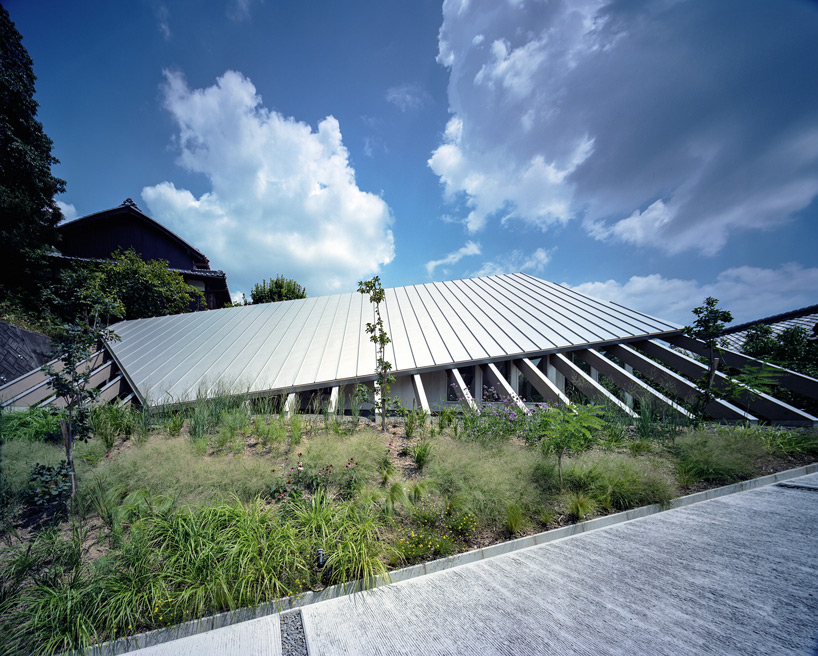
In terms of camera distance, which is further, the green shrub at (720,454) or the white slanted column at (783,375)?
the white slanted column at (783,375)

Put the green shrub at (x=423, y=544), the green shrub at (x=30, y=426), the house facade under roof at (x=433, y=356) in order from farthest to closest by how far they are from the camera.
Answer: the house facade under roof at (x=433, y=356) → the green shrub at (x=30, y=426) → the green shrub at (x=423, y=544)

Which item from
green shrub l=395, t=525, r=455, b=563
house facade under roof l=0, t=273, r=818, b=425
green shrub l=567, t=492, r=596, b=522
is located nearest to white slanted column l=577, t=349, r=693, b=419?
house facade under roof l=0, t=273, r=818, b=425

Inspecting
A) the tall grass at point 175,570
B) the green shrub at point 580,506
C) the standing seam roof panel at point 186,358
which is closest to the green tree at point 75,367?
the tall grass at point 175,570

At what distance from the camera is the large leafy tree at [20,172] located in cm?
1236

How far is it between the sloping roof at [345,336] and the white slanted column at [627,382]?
0.43 metres

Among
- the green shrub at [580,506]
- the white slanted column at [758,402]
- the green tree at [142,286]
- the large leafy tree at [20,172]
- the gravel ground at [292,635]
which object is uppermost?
the large leafy tree at [20,172]

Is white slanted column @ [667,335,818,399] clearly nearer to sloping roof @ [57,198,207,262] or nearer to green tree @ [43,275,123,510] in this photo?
green tree @ [43,275,123,510]

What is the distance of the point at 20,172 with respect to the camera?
505 inches

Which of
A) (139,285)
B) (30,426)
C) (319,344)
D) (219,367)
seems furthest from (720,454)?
(139,285)

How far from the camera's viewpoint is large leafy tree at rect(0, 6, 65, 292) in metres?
12.4

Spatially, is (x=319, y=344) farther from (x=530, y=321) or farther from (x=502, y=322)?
(x=530, y=321)

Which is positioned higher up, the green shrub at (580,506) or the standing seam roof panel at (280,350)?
the standing seam roof panel at (280,350)

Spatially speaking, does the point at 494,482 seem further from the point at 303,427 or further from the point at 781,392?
the point at 781,392

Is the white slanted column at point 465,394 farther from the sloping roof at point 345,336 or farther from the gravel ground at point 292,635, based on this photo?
the gravel ground at point 292,635
